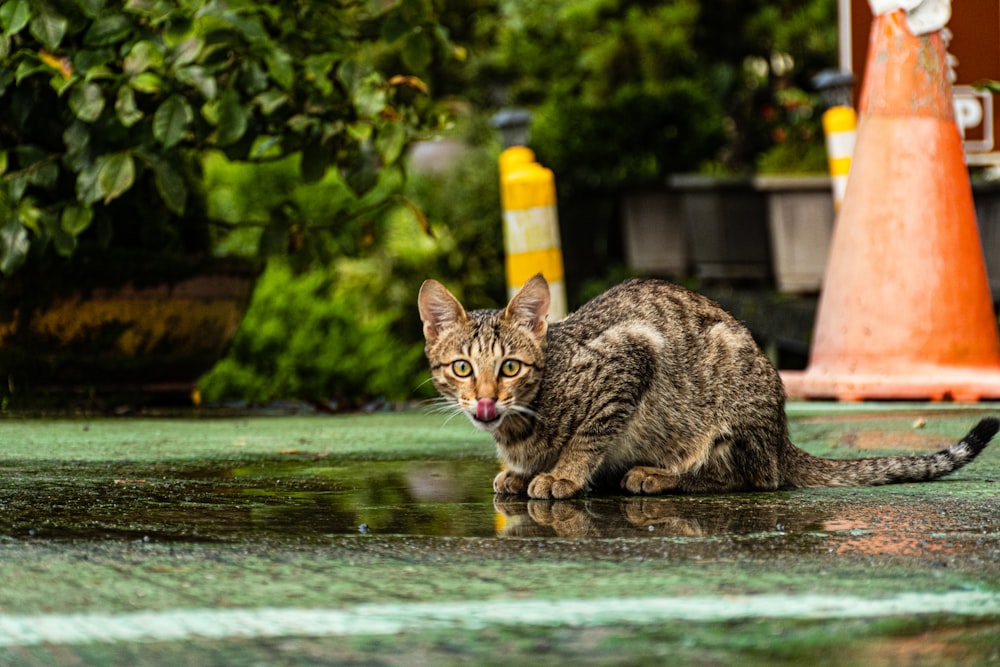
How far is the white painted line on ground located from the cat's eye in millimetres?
1342

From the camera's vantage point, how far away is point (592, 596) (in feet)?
6.30

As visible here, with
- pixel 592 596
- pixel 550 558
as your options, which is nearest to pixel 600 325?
pixel 550 558

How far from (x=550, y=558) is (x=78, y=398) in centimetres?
382

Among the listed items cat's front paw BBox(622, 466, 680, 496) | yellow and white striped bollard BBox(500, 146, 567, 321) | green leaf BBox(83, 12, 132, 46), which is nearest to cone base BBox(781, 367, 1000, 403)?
yellow and white striped bollard BBox(500, 146, 567, 321)

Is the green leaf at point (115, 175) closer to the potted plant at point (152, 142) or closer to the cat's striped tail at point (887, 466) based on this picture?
the potted plant at point (152, 142)

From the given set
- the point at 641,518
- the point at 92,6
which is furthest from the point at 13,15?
the point at 641,518

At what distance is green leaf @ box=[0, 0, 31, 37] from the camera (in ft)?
15.2

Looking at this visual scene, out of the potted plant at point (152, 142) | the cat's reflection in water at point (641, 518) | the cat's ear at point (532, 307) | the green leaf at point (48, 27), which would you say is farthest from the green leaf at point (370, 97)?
the cat's reflection in water at point (641, 518)

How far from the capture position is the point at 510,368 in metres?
3.21

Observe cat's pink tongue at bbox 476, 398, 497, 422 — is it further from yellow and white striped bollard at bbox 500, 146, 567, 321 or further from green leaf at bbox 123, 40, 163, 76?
yellow and white striped bollard at bbox 500, 146, 567, 321

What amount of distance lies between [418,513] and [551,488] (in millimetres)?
451

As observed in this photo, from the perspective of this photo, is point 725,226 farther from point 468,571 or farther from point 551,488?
point 468,571

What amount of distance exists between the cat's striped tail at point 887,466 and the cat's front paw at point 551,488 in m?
0.53

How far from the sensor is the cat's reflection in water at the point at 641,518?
2.55 metres
